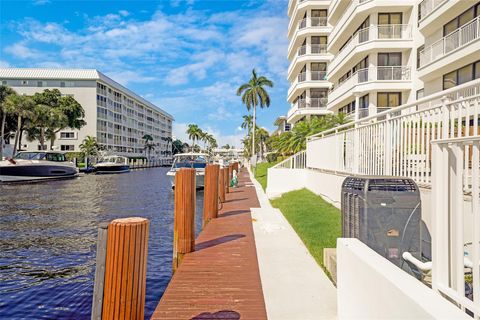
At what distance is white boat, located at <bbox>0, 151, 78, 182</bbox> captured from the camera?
3211 centimetres

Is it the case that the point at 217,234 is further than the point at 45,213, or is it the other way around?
the point at 45,213

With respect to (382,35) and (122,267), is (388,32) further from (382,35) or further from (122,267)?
(122,267)

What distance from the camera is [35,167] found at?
33969 mm

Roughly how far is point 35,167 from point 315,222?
3426cm

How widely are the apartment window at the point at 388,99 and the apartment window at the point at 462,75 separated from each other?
193 inches

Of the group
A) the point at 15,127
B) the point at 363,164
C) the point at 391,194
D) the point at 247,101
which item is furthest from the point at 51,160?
the point at 391,194

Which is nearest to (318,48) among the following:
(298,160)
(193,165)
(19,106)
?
(193,165)

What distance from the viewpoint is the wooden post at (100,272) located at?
2.80 m

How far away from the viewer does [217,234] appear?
8195mm

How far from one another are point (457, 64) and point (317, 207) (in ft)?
46.2

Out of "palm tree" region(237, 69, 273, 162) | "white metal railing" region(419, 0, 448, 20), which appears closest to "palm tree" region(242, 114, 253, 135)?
"palm tree" region(237, 69, 273, 162)

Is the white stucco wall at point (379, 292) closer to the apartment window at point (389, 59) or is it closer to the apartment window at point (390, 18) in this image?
the apartment window at point (389, 59)

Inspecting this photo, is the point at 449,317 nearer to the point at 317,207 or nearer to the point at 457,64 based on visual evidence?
the point at 317,207

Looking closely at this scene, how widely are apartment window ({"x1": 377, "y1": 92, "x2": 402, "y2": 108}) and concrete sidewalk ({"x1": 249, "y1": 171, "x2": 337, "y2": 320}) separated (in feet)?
67.2
